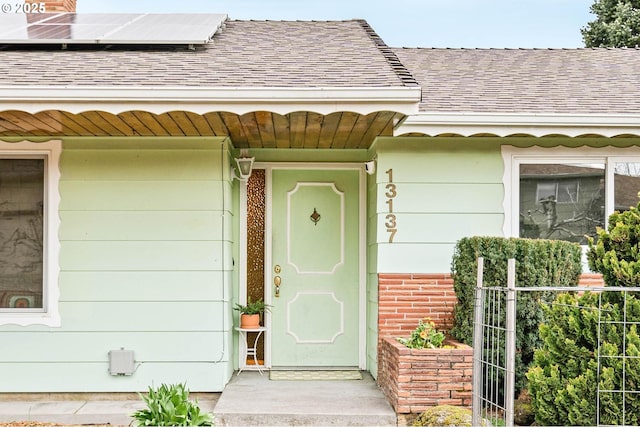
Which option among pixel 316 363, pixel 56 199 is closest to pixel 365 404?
pixel 316 363

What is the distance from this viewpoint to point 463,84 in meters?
7.90

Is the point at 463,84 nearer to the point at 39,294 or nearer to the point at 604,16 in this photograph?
the point at 39,294

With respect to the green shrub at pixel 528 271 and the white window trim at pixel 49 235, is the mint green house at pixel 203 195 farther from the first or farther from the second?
the green shrub at pixel 528 271

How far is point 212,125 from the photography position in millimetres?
6586

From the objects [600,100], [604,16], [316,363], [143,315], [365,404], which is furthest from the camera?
[604,16]

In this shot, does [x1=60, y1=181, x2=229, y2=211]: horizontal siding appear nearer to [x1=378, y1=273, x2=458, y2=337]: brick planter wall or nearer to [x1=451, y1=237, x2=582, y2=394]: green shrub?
[x1=378, y1=273, x2=458, y2=337]: brick planter wall

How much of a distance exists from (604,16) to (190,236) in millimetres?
15983

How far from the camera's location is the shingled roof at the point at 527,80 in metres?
7.14

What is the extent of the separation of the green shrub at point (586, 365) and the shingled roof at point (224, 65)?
224 centimetres

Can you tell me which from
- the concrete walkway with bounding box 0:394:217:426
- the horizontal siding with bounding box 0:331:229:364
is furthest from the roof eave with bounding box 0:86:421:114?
the concrete walkway with bounding box 0:394:217:426

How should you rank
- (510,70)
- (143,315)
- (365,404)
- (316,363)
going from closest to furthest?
1. (365,404)
2. (143,315)
3. (316,363)
4. (510,70)

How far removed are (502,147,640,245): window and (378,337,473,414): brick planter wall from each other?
1.87 m

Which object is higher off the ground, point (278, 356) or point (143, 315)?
point (143, 315)

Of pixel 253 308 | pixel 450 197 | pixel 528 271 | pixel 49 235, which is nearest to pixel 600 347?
pixel 528 271
